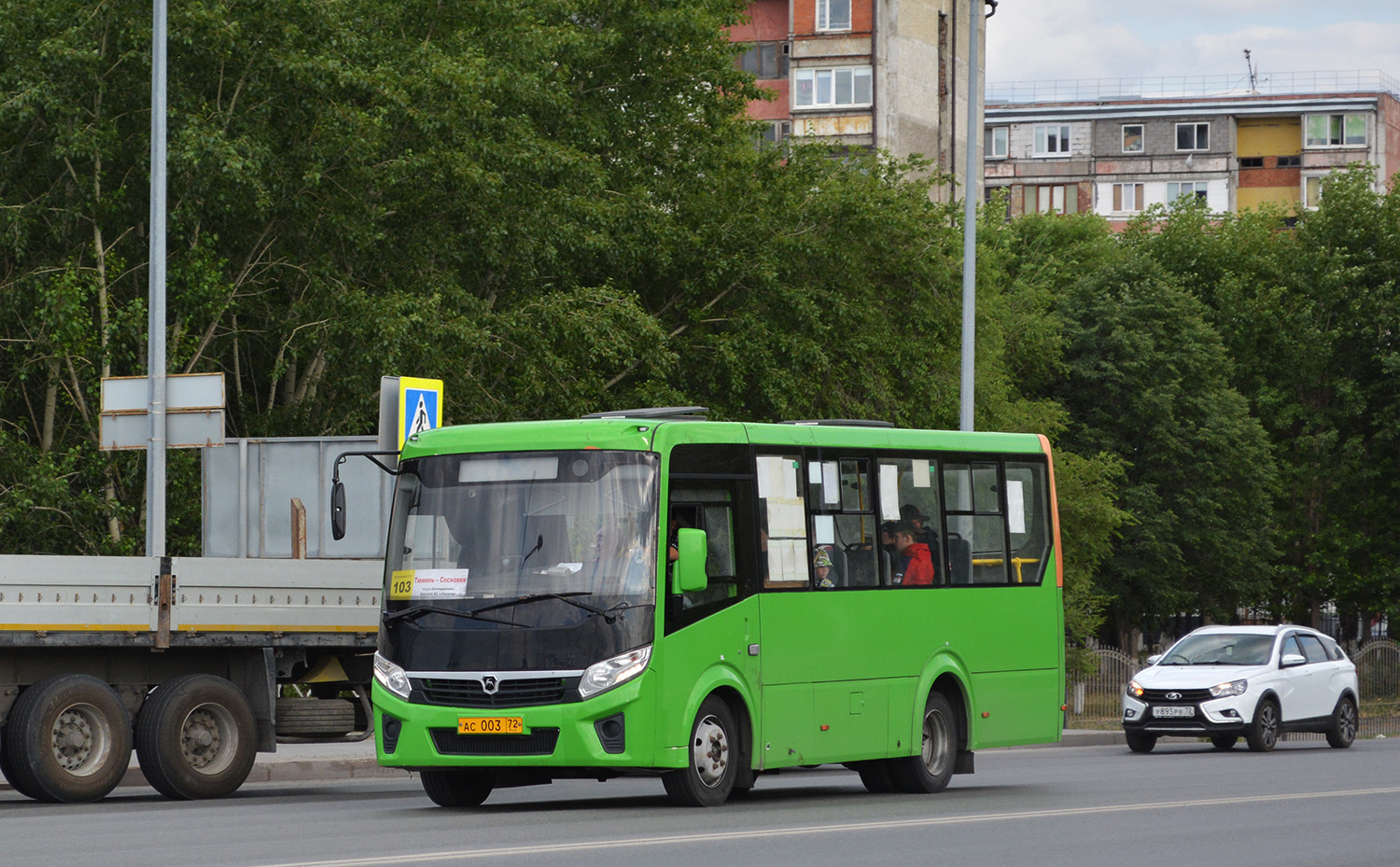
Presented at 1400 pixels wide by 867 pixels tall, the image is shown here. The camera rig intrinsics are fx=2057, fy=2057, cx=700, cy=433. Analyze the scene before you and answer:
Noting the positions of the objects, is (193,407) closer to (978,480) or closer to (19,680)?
(19,680)

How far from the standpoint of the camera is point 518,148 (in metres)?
29.6

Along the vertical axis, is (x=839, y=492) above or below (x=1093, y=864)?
above

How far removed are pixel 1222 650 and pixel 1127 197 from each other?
239 feet

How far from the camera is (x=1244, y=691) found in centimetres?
2566

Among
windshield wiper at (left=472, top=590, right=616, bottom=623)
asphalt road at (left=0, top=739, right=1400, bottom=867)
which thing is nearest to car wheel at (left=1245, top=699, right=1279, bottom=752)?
asphalt road at (left=0, top=739, right=1400, bottom=867)

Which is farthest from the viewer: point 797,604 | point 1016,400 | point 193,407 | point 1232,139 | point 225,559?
point 1232,139

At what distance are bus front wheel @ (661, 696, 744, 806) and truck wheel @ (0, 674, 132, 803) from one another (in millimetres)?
4503

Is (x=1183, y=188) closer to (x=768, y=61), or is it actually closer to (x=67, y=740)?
(x=768, y=61)

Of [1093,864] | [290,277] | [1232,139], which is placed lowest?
[1093,864]

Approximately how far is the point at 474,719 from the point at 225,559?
3.88m

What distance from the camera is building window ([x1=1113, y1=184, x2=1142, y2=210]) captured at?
318ft

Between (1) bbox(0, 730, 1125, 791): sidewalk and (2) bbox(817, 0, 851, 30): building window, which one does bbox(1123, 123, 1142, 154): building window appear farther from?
(1) bbox(0, 730, 1125, 791): sidewalk

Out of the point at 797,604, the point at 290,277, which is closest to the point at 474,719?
the point at 797,604

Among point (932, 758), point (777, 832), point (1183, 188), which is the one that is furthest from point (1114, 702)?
point (1183, 188)
